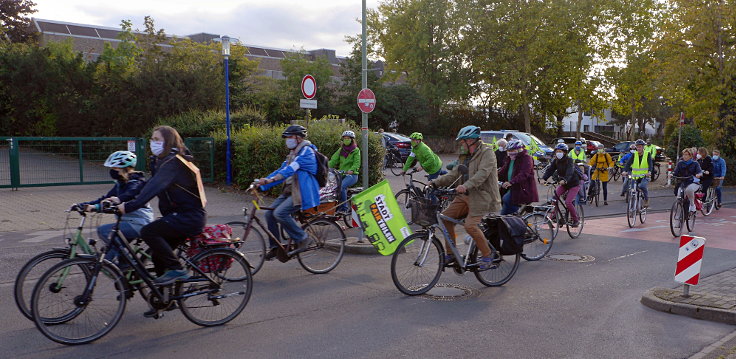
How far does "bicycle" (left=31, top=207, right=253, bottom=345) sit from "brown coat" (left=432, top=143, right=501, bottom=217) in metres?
2.47

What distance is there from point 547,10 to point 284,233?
3645 centimetres

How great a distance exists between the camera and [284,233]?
23.7 ft

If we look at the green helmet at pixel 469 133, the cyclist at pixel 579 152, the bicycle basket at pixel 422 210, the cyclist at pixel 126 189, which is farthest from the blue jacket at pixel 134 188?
the cyclist at pixel 579 152

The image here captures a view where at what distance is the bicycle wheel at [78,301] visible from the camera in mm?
4551

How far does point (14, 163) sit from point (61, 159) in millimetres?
1103

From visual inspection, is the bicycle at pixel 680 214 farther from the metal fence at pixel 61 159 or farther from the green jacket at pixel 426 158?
the metal fence at pixel 61 159

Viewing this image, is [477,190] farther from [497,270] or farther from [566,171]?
[566,171]

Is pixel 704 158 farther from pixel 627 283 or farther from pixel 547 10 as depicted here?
pixel 547 10

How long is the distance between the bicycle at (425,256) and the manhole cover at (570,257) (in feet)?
7.72

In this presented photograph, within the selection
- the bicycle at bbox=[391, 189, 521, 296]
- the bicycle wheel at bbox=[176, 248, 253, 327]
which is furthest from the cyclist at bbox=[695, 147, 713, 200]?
the bicycle wheel at bbox=[176, 248, 253, 327]

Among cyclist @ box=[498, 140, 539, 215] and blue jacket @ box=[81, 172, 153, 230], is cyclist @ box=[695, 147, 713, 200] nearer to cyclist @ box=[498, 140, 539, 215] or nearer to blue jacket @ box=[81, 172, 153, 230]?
cyclist @ box=[498, 140, 539, 215]

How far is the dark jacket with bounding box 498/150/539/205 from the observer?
8.55 meters

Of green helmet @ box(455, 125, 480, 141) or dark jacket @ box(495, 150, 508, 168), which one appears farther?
dark jacket @ box(495, 150, 508, 168)

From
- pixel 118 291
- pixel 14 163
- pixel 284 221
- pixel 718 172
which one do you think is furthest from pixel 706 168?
pixel 14 163
